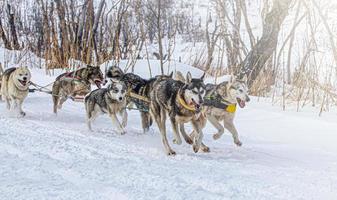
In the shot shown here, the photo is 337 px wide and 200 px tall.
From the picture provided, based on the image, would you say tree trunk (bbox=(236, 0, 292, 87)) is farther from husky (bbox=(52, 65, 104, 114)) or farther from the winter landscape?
husky (bbox=(52, 65, 104, 114))

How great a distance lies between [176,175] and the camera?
3.24 m

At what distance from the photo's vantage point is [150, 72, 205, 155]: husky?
399 cm

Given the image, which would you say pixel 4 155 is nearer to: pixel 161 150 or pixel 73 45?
pixel 161 150

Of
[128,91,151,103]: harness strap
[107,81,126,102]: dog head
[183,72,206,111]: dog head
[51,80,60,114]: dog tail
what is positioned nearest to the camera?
[183,72,206,111]: dog head

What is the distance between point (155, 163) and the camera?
3604 mm

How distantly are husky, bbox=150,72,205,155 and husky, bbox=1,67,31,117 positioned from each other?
7.14 feet

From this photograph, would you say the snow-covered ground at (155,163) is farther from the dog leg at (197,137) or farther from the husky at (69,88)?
the husky at (69,88)

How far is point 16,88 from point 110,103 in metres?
1.49

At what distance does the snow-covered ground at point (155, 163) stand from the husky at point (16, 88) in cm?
23

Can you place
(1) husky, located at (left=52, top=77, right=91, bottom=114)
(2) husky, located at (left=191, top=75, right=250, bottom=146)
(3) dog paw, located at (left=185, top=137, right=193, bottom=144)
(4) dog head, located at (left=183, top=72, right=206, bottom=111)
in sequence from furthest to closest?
(1) husky, located at (left=52, top=77, right=91, bottom=114) < (2) husky, located at (left=191, top=75, right=250, bottom=146) < (3) dog paw, located at (left=185, top=137, right=193, bottom=144) < (4) dog head, located at (left=183, top=72, right=206, bottom=111)

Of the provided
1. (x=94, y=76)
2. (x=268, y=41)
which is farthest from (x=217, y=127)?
(x=268, y=41)

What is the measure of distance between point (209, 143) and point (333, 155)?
112 centimetres

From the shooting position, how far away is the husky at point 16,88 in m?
5.95

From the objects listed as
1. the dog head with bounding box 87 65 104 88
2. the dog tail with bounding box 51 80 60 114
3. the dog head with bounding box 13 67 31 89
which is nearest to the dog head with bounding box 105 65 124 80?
the dog head with bounding box 87 65 104 88
